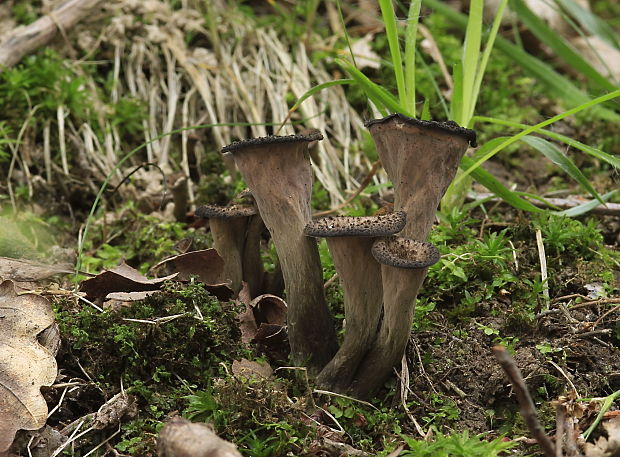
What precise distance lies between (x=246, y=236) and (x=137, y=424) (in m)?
1.03

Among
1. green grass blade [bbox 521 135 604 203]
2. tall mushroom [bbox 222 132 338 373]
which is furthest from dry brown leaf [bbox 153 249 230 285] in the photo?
green grass blade [bbox 521 135 604 203]

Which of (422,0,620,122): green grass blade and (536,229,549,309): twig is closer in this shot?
(536,229,549,309): twig

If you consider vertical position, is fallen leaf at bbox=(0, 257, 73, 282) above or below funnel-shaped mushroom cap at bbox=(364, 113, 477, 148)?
below

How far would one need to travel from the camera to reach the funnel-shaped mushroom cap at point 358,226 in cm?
234

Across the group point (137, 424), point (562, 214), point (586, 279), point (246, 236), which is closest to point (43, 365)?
point (137, 424)

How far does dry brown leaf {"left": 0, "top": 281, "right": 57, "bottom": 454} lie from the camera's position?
2.41m

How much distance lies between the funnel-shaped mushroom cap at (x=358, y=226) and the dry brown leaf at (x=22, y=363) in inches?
45.7

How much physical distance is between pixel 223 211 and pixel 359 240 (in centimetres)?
75

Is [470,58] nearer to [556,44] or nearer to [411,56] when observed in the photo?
[411,56]

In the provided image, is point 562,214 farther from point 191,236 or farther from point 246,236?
point 191,236

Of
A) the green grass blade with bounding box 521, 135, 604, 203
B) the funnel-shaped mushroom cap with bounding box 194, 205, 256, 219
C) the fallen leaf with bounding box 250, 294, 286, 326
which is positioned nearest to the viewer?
the funnel-shaped mushroom cap with bounding box 194, 205, 256, 219

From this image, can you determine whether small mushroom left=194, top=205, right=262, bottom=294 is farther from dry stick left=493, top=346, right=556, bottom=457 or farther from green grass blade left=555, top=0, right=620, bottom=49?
green grass blade left=555, top=0, right=620, bottom=49

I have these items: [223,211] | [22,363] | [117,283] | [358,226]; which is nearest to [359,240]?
[358,226]

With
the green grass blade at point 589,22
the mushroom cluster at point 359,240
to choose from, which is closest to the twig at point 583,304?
the mushroom cluster at point 359,240
